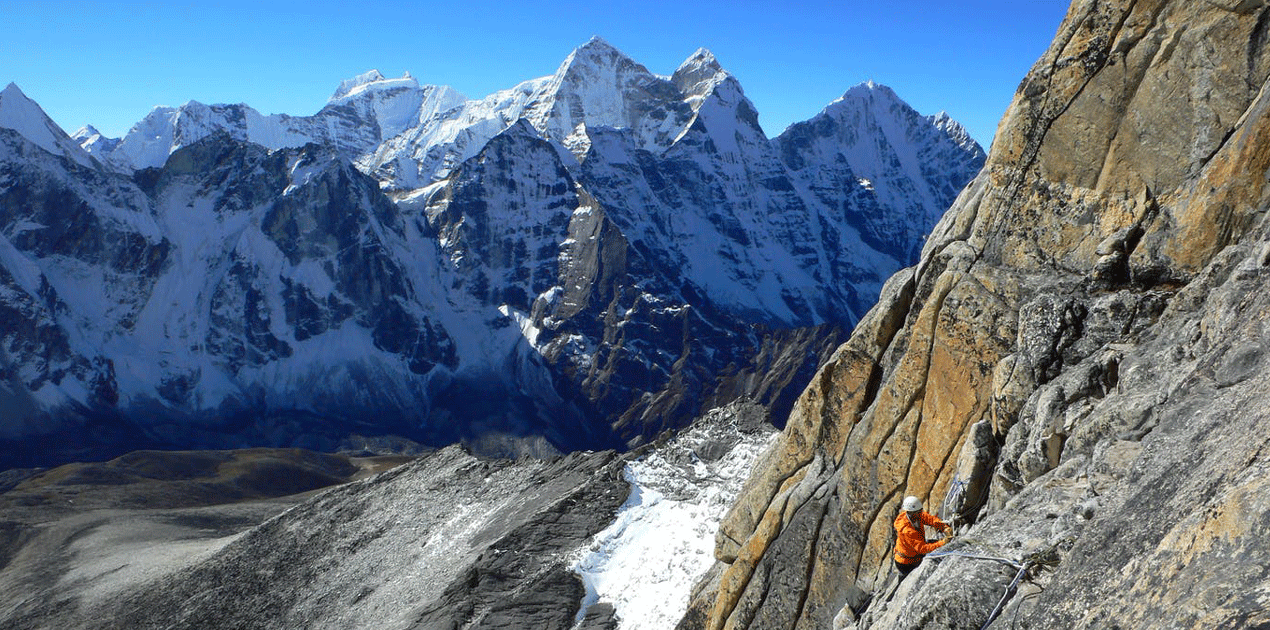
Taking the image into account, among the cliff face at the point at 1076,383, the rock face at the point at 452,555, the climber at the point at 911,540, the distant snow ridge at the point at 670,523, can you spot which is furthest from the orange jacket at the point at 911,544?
the rock face at the point at 452,555

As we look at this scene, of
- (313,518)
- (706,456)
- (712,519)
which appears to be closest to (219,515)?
(313,518)

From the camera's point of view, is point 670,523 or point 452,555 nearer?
point 670,523

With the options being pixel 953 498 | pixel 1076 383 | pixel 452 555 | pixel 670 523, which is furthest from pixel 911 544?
pixel 452 555

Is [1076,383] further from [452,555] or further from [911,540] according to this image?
[452,555]

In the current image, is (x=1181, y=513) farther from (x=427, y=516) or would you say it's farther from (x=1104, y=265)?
(x=427, y=516)

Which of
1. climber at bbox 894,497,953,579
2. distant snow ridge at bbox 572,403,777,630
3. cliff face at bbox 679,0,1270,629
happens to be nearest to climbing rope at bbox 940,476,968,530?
cliff face at bbox 679,0,1270,629

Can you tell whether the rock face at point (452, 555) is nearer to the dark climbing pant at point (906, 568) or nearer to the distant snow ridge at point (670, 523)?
the distant snow ridge at point (670, 523)
